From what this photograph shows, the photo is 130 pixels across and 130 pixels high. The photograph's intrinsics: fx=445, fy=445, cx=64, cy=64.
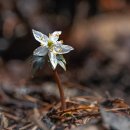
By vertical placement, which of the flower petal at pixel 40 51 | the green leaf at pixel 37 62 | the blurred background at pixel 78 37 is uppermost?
the blurred background at pixel 78 37

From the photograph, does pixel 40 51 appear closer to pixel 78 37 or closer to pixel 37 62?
pixel 37 62

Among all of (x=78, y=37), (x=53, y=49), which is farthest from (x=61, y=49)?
(x=78, y=37)

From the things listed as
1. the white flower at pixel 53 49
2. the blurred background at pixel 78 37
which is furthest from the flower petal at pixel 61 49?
the blurred background at pixel 78 37

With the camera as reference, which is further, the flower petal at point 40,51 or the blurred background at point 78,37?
the blurred background at point 78,37

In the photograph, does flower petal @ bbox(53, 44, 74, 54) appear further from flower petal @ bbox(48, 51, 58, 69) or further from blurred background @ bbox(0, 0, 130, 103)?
blurred background @ bbox(0, 0, 130, 103)

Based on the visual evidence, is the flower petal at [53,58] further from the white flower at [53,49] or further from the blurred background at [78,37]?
the blurred background at [78,37]

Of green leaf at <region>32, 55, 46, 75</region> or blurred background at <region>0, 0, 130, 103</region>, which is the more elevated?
blurred background at <region>0, 0, 130, 103</region>

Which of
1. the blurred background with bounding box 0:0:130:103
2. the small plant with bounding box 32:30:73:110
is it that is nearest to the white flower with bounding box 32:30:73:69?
the small plant with bounding box 32:30:73:110

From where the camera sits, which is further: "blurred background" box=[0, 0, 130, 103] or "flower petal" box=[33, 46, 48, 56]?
"blurred background" box=[0, 0, 130, 103]

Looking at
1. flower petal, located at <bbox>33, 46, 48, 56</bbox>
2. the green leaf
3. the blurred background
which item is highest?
the blurred background
